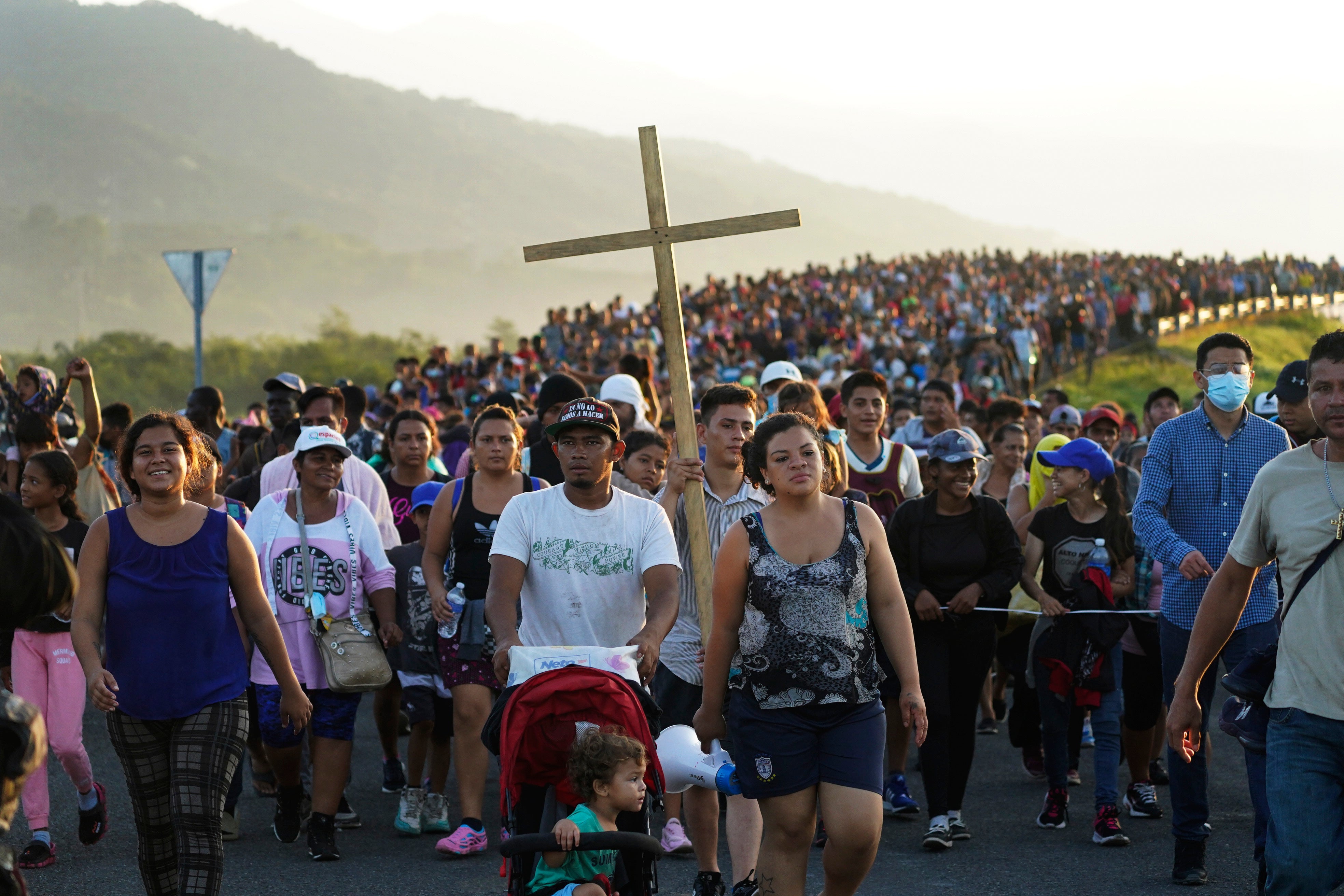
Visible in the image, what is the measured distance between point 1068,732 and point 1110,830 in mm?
724

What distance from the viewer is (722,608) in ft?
16.4

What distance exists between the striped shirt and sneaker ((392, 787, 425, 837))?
3818 millimetres

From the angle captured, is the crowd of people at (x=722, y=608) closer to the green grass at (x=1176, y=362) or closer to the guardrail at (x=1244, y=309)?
the green grass at (x=1176, y=362)

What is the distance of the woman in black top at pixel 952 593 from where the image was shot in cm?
709

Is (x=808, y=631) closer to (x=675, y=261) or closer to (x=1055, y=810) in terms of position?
(x=675, y=261)

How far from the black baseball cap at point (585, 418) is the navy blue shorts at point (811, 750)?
1275 mm

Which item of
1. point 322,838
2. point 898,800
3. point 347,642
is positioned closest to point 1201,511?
point 898,800

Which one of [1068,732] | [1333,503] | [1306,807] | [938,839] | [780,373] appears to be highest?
[780,373]

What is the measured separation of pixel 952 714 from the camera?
23.6 ft

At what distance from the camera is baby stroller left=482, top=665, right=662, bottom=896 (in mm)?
4777

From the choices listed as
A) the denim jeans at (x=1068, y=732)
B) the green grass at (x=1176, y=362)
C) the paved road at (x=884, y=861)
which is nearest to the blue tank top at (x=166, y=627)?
the paved road at (x=884, y=861)

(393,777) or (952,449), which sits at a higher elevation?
(952,449)

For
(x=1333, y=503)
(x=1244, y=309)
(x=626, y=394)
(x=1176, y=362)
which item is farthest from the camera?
(x=1244, y=309)

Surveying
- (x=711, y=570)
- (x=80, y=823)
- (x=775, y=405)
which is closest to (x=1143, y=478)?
(x=711, y=570)
